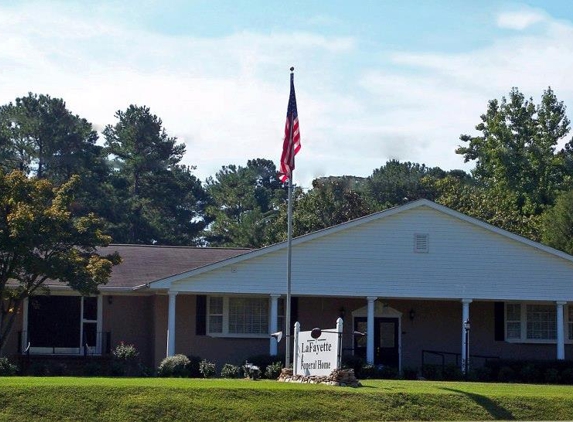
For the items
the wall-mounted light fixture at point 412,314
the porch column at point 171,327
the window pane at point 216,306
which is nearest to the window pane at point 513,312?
the wall-mounted light fixture at point 412,314

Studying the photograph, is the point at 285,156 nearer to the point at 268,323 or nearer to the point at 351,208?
the point at 268,323

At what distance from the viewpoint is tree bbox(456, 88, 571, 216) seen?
6134 centimetres

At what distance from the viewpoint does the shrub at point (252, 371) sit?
30203 millimetres

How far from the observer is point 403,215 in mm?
34625

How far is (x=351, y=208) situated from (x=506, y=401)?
130 ft

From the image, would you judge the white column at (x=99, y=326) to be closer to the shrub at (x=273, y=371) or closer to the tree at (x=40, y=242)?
the tree at (x=40, y=242)

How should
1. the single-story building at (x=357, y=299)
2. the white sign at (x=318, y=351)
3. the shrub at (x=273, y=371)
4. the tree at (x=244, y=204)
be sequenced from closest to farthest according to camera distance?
the white sign at (x=318, y=351) < the shrub at (x=273, y=371) < the single-story building at (x=357, y=299) < the tree at (x=244, y=204)

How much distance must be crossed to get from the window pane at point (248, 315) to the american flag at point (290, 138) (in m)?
7.55

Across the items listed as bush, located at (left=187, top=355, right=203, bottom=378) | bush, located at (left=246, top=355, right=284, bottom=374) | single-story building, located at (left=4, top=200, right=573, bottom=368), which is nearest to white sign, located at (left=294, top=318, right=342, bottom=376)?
bush, located at (left=246, top=355, right=284, bottom=374)

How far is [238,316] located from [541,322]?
9825 millimetres

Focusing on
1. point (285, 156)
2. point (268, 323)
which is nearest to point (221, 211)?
point (268, 323)

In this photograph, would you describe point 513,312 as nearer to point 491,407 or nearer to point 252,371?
point 252,371

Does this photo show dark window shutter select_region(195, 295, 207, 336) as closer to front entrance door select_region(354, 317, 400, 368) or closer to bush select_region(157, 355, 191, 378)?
bush select_region(157, 355, 191, 378)

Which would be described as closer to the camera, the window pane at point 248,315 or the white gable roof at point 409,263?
the white gable roof at point 409,263
